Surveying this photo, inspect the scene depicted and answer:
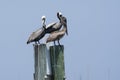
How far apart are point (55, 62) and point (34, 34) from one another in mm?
1389

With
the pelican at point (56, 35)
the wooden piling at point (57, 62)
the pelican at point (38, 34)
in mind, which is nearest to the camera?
the wooden piling at point (57, 62)

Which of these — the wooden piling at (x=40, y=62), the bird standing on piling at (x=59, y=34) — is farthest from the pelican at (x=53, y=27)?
the wooden piling at (x=40, y=62)

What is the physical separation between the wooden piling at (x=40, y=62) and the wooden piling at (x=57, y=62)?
0.92 ft

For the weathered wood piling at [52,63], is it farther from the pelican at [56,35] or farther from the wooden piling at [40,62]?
the pelican at [56,35]

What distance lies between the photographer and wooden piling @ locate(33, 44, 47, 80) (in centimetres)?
976

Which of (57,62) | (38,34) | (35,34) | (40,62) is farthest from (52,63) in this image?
(35,34)

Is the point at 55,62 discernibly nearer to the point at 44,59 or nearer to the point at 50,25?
the point at 44,59

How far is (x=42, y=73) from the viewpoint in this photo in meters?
9.72

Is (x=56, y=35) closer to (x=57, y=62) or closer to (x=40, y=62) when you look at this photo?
(x=57, y=62)

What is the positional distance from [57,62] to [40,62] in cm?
62

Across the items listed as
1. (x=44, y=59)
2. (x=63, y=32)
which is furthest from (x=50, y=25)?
(x=44, y=59)

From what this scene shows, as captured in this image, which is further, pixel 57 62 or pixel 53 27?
pixel 53 27

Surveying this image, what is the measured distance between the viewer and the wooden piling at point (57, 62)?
9586mm

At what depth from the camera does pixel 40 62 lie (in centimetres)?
988
